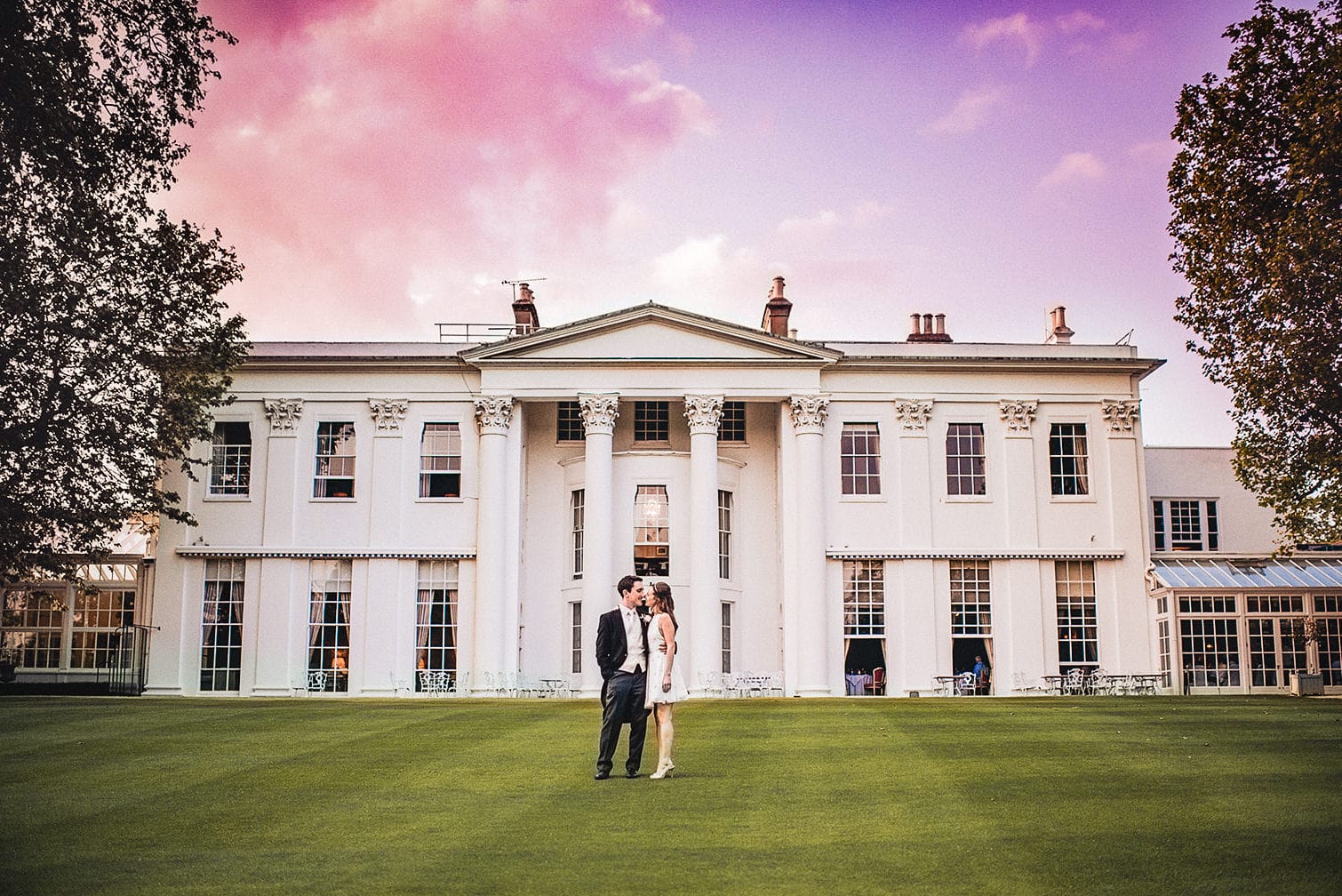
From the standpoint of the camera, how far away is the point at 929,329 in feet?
146

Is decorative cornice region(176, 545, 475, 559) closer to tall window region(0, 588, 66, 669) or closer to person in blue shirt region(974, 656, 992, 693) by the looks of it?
tall window region(0, 588, 66, 669)

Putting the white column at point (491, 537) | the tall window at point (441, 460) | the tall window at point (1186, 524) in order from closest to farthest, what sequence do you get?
the white column at point (491, 537) < the tall window at point (441, 460) < the tall window at point (1186, 524)

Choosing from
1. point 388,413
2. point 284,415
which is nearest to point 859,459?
point 388,413

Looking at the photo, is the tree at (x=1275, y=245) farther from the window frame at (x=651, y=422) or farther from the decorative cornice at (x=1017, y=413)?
the window frame at (x=651, y=422)

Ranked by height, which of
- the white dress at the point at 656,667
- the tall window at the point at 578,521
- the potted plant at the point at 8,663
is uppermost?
the tall window at the point at 578,521

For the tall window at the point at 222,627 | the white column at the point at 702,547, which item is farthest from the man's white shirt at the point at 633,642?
the tall window at the point at 222,627

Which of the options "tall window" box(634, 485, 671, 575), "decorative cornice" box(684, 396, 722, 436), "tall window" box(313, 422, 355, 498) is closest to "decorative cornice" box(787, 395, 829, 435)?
"decorative cornice" box(684, 396, 722, 436)

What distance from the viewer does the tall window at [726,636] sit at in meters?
39.3

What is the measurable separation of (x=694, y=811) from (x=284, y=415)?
99.0ft

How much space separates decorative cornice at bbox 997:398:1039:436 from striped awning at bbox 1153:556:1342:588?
18.5 ft

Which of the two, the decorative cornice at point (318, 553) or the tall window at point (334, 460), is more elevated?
the tall window at point (334, 460)

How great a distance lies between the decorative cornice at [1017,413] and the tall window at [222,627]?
23331 millimetres

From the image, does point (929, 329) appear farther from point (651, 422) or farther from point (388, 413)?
point (388, 413)

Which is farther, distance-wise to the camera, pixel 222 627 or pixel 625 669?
pixel 222 627
